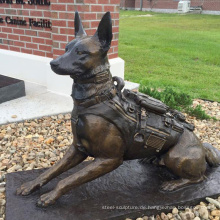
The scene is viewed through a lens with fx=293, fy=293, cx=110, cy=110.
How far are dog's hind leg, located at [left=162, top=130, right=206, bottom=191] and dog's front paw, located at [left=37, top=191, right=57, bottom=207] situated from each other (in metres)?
0.94

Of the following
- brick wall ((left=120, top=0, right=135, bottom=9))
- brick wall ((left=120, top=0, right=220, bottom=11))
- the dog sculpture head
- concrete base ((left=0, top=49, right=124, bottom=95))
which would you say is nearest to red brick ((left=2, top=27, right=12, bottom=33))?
concrete base ((left=0, top=49, right=124, bottom=95))

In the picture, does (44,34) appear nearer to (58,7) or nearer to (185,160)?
(58,7)

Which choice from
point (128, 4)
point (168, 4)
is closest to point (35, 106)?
point (168, 4)

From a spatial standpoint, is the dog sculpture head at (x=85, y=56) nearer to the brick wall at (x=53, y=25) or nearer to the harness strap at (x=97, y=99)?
the harness strap at (x=97, y=99)

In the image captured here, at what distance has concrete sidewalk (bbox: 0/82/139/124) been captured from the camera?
4.30 meters

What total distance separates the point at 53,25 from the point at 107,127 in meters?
3.21

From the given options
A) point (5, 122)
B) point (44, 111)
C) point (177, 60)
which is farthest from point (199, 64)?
point (5, 122)

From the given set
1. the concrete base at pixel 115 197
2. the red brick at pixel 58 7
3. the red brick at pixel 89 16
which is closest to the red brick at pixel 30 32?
the red brick at pixel 58 7

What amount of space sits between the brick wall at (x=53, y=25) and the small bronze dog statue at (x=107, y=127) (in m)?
2.45

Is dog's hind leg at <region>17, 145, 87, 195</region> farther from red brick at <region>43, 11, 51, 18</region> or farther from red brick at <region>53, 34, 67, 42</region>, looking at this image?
red brick at <region>43, 11, 51, 18</region>

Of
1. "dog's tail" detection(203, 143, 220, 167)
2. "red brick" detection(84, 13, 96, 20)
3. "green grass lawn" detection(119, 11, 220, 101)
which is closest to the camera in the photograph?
"dog's tail" detection(203, 143, 220, 167)

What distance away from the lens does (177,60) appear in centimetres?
964

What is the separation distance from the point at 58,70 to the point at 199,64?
25.8 ft

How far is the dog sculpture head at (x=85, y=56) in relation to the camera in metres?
1.94
